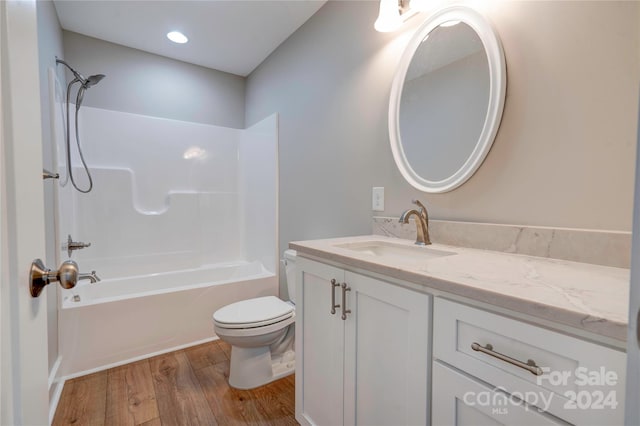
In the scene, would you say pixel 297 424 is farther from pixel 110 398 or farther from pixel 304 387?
pixel 110 398

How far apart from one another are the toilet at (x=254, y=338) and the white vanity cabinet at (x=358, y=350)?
42 centimetres

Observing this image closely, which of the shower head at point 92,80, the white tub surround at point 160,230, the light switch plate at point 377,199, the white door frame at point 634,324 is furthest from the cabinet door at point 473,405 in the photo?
the shower head at point 92,80

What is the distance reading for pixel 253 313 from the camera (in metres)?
1.79

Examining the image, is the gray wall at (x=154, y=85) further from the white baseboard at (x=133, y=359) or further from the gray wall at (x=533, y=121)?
the white baseboard at (x=133, y=359)

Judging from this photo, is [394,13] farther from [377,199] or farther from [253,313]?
[253,313]

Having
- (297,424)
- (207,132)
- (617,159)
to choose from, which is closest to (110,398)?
(297,424)

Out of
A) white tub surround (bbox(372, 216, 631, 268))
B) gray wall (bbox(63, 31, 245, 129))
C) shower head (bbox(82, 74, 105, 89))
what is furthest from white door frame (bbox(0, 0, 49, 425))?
gray wall (bbox(63, 31, 245, 129))

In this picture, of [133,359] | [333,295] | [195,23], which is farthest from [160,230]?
[333,295]

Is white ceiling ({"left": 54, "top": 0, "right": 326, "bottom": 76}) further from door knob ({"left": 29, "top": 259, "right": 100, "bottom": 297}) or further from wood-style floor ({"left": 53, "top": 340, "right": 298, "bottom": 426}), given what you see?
wood-style floor ({"left": 53, "top": 340, "right": 298, "bottom": 426})

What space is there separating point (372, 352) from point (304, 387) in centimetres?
55

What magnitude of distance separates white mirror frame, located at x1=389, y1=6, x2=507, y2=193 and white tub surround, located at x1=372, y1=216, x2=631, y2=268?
0.19 metres

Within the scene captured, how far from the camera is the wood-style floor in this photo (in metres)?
1.50

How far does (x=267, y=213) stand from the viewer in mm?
2727

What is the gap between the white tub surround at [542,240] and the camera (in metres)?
0.86
